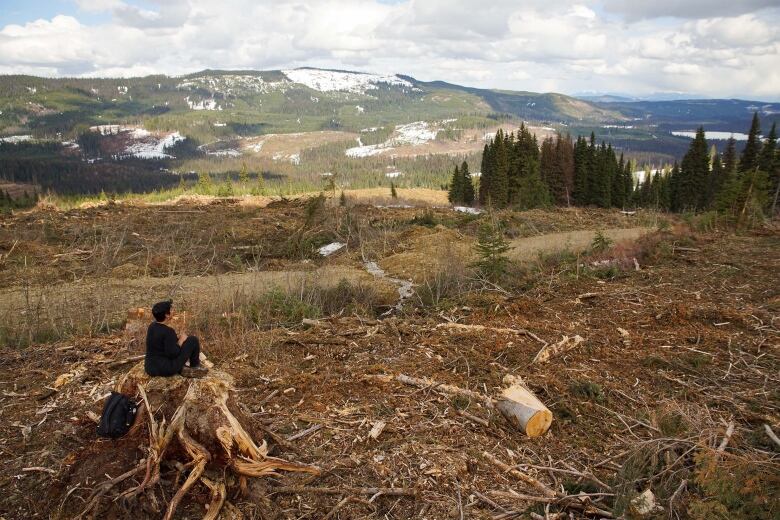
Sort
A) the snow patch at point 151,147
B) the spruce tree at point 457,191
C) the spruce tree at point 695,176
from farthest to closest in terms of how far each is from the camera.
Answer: the snow patch at point 151,147, the spruce tree at point 457,191, the spruce tree at point 695,176

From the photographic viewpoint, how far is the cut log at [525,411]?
4.64 m

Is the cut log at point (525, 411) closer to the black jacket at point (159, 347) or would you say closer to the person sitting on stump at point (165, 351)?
the person sitting on stump at point (165, 351)

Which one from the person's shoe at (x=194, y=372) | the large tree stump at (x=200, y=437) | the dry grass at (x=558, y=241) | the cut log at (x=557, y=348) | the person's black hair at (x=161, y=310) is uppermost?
the person's black hair at (x=161, y=310)

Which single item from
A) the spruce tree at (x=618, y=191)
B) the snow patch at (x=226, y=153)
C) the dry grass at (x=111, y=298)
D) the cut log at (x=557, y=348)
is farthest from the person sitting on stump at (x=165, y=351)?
the snow patch at (x=226, y=153)

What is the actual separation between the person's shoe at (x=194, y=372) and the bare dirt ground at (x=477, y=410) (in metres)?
0.65

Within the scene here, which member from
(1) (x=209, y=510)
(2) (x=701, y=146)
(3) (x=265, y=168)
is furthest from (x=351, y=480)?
(3) (x=265, y=168)

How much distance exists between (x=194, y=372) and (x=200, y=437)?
2.25 ft

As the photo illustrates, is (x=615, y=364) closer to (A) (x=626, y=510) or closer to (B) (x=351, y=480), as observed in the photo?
(A) (x=626, y=510)

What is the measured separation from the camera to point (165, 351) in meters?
4.12

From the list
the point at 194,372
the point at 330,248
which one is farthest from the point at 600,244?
the point at 194,372

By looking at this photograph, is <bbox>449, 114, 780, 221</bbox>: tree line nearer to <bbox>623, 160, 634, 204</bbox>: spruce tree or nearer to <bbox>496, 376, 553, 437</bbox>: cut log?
<bbox>623, 160, 634, 204</bbox>: spruce tree

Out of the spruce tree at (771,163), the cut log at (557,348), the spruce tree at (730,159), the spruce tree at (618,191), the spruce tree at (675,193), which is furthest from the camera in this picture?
the spruce tree at (618,191)

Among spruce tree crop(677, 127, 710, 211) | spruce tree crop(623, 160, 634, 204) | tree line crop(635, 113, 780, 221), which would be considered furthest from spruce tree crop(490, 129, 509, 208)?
spruce tree crop(677, 127, 710, 211)

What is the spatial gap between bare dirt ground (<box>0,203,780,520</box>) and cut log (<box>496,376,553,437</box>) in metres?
0.11
